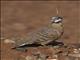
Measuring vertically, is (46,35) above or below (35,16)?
above

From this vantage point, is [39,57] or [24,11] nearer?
[39,57]

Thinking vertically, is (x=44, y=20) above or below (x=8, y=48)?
below

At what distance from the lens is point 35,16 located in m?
20.4

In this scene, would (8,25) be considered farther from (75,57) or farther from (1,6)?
(75,57)

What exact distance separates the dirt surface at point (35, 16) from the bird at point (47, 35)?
5703 mm

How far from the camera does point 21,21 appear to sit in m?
19.5

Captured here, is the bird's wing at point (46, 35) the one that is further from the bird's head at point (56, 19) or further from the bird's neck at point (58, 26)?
the bird's head at point (56, 19)

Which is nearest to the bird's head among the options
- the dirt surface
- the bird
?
the bird

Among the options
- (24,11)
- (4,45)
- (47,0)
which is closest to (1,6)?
(24,11)

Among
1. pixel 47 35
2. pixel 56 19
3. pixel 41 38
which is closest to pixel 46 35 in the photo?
pixel 47 35

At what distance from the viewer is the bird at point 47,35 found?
407 inches

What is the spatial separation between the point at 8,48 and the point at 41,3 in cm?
1200

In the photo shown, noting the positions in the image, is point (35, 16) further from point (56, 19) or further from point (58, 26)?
point (56, 19)

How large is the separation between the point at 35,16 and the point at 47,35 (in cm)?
998
